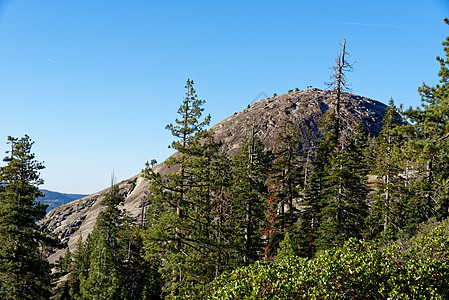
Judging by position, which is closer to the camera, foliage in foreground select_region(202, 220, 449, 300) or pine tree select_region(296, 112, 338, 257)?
foliage in foreground select_region(202, 220, 449, 300)

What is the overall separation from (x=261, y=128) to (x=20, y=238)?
10300 cm

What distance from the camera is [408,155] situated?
1388 cm

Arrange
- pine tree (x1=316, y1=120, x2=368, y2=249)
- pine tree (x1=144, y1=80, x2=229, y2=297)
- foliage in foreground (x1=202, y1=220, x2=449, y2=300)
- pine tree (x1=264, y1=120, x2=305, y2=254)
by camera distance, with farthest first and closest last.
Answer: pine tree (x1=264, y1=120, x2=305, y2=254), pine tree (x1=316, y1=120, x2=368, y2=249), pine tree (x1=144, y1=80, x2=229, y2=297), foliage in foreground (x1=202, y1=220, x2=449, y2=300)

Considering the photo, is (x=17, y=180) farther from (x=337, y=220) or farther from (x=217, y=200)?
(x=337, y=220)

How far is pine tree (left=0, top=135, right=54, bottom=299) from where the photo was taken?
70.7ft

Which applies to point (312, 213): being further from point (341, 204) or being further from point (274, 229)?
point (341, 204)

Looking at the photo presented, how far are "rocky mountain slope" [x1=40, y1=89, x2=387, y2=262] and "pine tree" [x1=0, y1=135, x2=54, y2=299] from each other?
64011 millimetres

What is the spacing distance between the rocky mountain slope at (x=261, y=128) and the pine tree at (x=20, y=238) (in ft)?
210

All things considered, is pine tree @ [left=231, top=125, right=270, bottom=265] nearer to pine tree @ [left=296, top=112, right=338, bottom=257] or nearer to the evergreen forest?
the evergreen forest

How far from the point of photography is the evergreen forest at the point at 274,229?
885cm

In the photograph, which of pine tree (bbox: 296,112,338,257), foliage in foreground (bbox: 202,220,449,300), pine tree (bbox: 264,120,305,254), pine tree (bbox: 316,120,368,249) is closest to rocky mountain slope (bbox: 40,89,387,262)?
pine tree (bbox: 296,112,338,257)

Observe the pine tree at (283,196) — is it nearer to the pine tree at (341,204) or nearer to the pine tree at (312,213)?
the pine tree at (312,213)

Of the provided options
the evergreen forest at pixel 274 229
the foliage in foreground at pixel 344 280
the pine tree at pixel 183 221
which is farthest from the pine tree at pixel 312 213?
the foliage in foreground at pixel 344 280

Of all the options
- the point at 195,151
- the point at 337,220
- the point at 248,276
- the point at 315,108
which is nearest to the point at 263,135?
the point at 315,108
